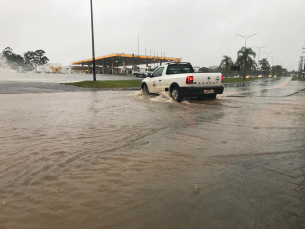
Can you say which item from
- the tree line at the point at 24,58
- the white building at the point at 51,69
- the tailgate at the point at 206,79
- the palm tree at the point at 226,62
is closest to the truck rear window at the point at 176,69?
the tailgate at the point at 206,79

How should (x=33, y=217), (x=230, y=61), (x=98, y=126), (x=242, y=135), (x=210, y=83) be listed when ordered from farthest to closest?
(x=230, y=61) → (x=210, y=83) → (x=98, y=126) → (x=242, y=135) → (x=33, y=217)

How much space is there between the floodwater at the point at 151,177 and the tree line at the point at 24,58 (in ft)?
457

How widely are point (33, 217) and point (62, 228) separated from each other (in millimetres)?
339

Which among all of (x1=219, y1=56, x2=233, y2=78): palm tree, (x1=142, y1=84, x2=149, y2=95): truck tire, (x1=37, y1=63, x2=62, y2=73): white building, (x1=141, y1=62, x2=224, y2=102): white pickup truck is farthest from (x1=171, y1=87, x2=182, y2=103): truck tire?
(x1=37, y1=63, x2=62, y2=73): white building

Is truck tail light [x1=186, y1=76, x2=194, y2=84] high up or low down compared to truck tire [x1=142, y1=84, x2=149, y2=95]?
up

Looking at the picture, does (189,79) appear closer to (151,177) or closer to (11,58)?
(151,177)

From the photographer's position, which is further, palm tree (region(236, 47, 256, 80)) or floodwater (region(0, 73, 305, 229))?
palm tree (region(236, 47, 256, 80))

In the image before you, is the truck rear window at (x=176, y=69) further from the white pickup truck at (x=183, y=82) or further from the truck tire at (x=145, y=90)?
the truck tire at (x=145, y=90)

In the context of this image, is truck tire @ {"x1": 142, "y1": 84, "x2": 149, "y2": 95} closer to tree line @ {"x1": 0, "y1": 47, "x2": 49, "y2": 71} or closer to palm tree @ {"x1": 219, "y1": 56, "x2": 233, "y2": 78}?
palm tree @ {"x1": 219, "y1": 56, "x2": 233, "y2": 78}

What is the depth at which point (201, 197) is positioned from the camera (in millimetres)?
2463

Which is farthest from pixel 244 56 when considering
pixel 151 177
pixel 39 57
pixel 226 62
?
pixel 39 57

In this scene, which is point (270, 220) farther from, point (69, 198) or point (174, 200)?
point (69, 198)

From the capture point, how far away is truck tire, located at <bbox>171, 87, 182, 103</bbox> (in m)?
10.6

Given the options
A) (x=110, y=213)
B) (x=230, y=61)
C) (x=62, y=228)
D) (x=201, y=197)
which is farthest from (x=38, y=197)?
(x=230, y=61)
